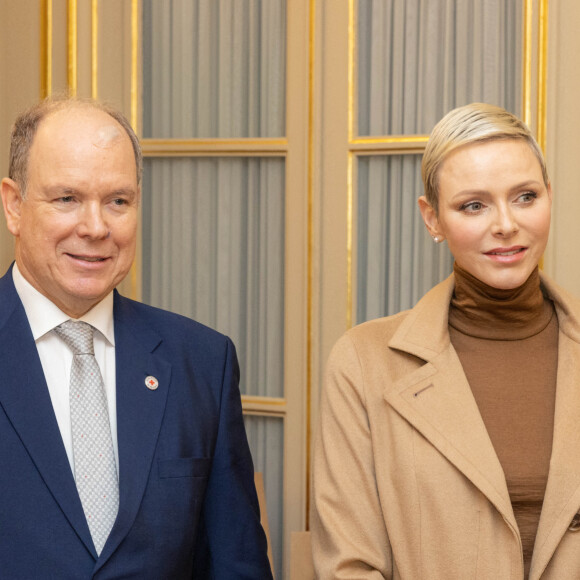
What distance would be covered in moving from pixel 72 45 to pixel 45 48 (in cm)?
10

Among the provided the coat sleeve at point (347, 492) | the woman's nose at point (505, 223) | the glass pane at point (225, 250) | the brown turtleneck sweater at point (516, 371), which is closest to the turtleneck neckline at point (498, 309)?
the brown turtleneck sweater at point (516, 371)

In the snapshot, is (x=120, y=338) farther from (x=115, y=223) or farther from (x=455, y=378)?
(x=455, y=378)

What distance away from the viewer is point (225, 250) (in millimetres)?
3104

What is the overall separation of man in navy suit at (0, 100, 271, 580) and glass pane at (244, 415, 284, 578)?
3.89 ft

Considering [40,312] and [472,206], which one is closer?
[40,312]

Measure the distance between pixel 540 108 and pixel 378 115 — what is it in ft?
1.68

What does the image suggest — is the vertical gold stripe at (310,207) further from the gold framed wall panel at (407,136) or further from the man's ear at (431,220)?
the man's ear at (431,220)

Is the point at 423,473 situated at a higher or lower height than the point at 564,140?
lower

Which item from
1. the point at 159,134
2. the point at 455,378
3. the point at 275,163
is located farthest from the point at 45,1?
the point at 455,378

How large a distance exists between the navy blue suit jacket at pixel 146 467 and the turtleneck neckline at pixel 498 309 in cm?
55

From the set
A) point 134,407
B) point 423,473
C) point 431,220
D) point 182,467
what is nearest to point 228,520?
point 182,467

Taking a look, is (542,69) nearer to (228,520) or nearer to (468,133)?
(468,133)

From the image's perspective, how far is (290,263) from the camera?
2996 millimetres

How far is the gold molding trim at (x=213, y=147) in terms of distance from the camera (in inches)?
119
